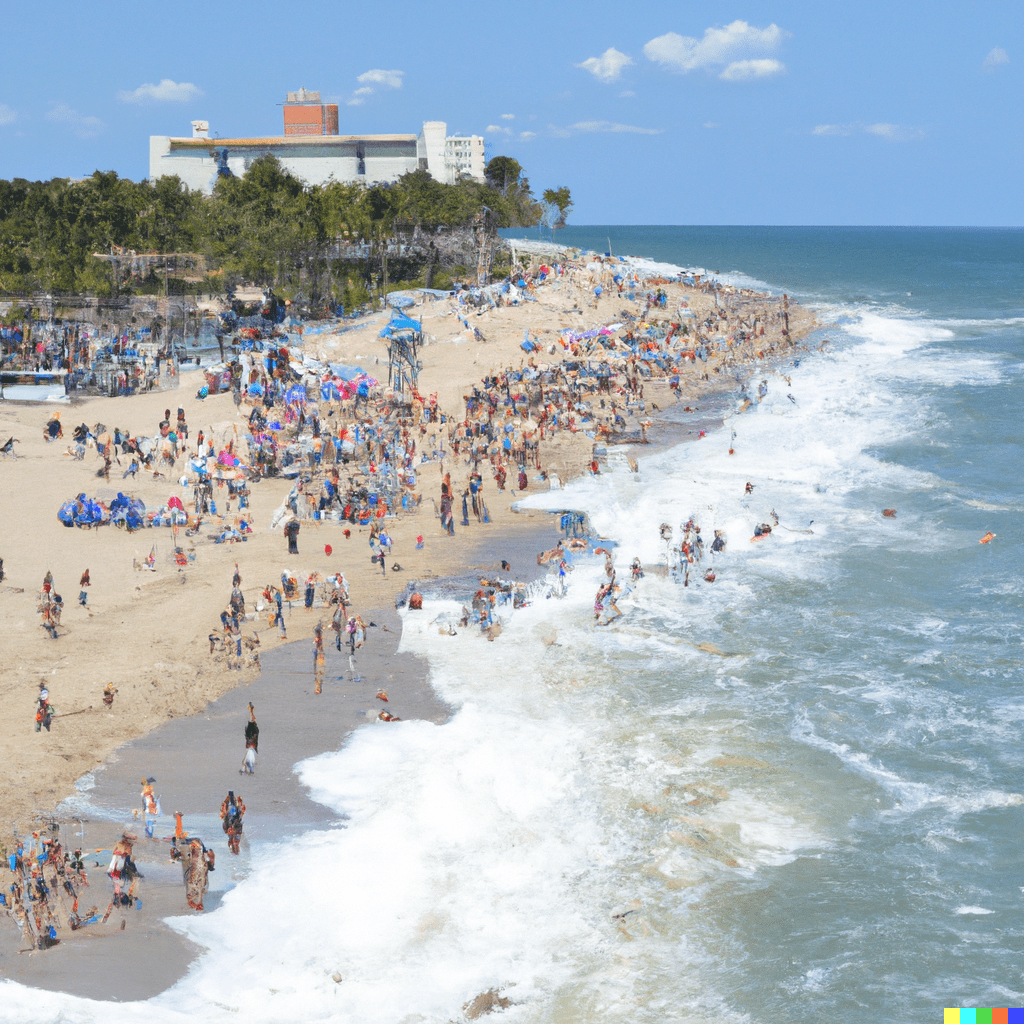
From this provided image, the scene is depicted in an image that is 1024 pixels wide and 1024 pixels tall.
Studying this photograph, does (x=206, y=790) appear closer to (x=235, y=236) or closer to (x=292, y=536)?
(x=292, y=536)

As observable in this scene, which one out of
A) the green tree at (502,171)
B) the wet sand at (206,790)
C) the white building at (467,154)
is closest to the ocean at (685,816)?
the wet sand at (206,790)

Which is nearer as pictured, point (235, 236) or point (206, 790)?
point (206, 790)

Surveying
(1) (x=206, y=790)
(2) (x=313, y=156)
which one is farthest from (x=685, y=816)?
(2) (x=313, y=156)

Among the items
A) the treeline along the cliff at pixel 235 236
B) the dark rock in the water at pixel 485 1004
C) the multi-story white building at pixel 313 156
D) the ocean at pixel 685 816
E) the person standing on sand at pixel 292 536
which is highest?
the multi-story white building at pixel 313 156

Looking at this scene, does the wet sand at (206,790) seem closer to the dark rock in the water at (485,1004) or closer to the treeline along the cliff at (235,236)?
the dark rock in the water at (485,1004)

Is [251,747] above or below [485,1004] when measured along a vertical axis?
above

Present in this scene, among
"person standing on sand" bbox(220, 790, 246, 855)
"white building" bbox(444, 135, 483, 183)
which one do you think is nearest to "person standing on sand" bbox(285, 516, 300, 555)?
"person standing on sand" bbox(220, 790, 246, 855)

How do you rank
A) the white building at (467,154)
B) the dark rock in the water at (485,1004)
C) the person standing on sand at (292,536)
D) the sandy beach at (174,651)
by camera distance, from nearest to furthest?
the dark rock in the water at (485,1004) < the sandy beach at (174,651) < the person standing on sand at (292,536) < the white building at (467,154)
